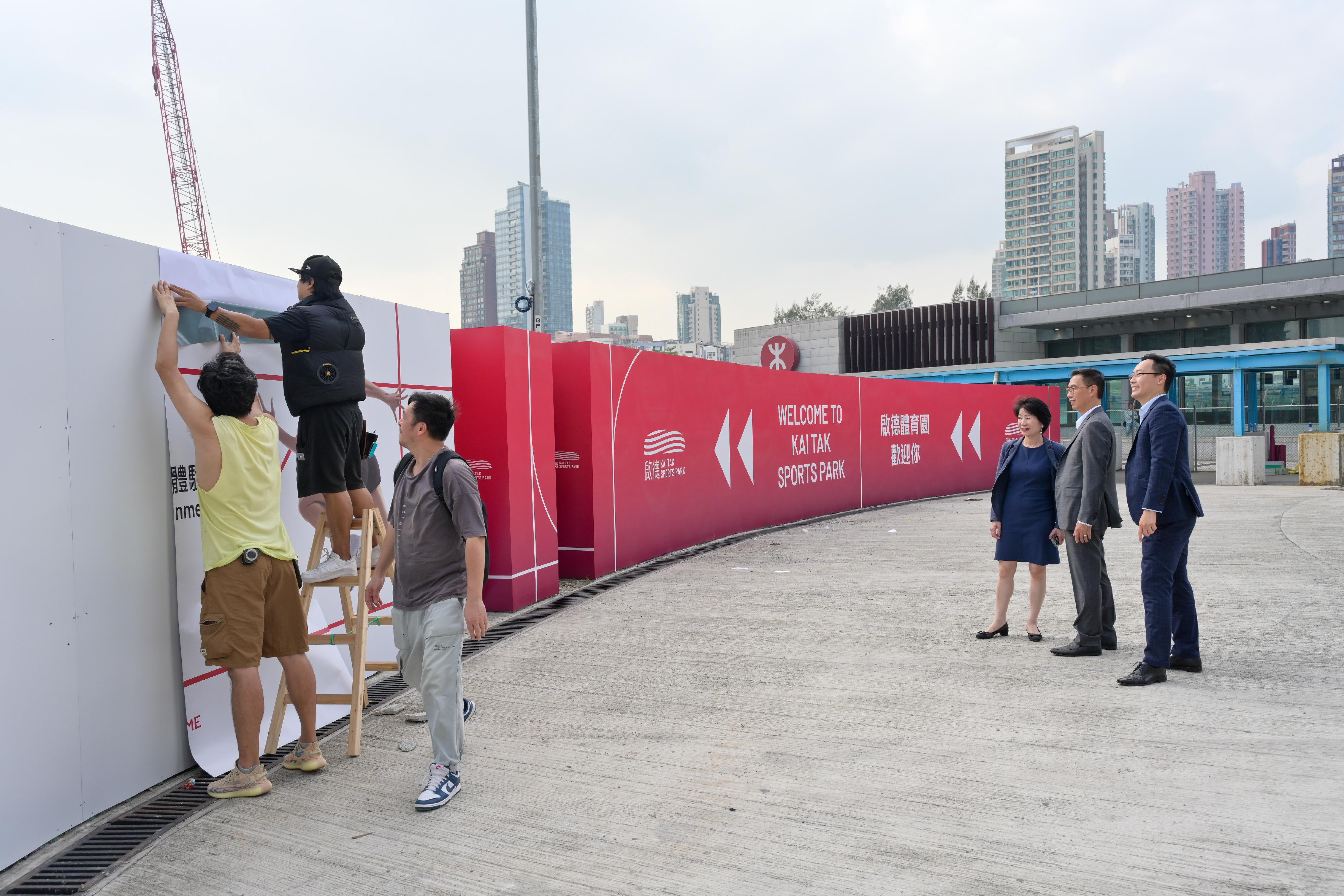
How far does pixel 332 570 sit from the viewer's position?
14.4 ft

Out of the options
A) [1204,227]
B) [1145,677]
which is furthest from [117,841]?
[1204,227]

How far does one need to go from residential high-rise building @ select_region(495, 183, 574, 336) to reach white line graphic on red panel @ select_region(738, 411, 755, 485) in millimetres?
2998

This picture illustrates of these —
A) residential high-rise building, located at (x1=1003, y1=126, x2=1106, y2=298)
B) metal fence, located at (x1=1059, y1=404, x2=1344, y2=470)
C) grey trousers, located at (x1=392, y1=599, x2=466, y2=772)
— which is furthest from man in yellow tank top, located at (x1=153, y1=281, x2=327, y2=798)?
residential high-rise building, located at (x1=1003, y1=126, x2=1106, y2=298)

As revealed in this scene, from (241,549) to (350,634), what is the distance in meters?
0.86

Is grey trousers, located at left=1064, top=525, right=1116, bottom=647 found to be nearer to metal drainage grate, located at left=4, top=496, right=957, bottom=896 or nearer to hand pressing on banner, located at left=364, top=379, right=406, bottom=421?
metal drainage grate, located at left=4, top=496, right=957, bottom=896

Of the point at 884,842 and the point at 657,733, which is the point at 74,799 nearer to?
the point at 657,733

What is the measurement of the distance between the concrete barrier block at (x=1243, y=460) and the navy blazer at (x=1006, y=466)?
15.6 metres

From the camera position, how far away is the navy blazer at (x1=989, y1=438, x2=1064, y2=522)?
5.98 m

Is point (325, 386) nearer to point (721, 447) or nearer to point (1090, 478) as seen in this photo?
point (1090, 478)

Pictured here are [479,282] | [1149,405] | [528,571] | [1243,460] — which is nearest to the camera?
[1149,405]

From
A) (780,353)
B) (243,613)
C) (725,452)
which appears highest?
(780,353)

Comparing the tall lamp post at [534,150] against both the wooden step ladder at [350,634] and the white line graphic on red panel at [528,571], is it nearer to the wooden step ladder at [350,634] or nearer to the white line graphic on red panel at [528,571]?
the white line graphic on red panel at [528,571]

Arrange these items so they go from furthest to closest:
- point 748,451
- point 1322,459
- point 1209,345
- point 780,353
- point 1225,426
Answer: point 780,353
point 1209,345
point 1225,426
point 1322,459
point 748,451

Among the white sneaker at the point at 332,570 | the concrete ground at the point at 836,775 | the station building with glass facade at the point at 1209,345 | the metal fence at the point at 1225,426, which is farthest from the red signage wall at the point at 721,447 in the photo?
the metal fence at the point at 1225,426
